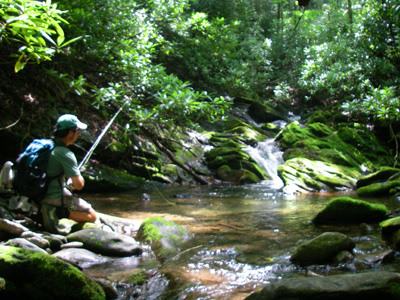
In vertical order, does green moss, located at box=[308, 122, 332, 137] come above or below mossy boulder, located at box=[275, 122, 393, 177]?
above

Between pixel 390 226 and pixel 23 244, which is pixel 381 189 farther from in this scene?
pixel 23 244

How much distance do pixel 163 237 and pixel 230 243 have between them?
37.8 inches

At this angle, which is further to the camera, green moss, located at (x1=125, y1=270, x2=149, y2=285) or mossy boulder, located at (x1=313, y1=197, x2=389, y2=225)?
mossy boulder, located at (x1=313, y1=197, x2=389, y2=225)

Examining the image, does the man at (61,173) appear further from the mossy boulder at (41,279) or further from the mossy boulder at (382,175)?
the mossy boulder at (382,175)

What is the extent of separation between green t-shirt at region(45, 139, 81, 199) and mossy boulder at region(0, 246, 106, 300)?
1.49 meters

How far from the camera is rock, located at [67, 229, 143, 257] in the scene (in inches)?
159

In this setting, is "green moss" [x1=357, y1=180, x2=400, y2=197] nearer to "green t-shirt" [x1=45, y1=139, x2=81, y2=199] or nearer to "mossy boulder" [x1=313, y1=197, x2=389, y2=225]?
"mossy boulder" [x1=313, y1=197, x2=389, y2=225]

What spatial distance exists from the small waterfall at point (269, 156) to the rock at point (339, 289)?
983 cm

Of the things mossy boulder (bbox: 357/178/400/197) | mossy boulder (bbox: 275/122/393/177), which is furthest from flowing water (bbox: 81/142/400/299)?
mossy boulder (bbox: 275/122/393/177)

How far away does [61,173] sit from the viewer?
4.21 m

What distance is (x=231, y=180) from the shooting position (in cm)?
1232

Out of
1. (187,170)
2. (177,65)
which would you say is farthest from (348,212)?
(177,65)

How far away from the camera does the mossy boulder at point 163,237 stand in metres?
4.26

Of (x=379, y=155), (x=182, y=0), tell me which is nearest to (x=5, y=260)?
(x=182, y=0)
